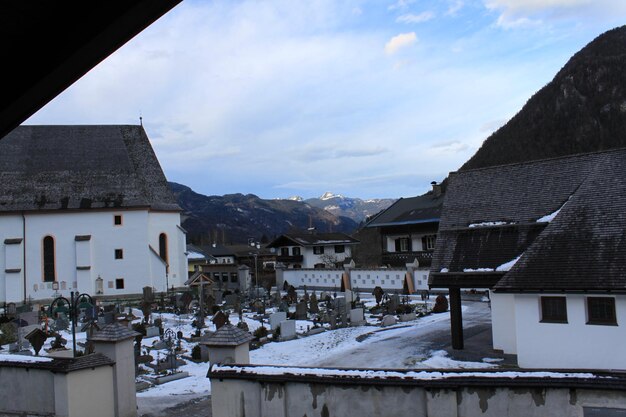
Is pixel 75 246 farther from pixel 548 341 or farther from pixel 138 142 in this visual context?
pixel 548 341

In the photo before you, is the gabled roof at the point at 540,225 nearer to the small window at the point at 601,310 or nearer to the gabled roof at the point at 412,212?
the small window at the point at 601,310

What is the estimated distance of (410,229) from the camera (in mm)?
41969

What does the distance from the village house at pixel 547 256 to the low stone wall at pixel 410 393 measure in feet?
14.4

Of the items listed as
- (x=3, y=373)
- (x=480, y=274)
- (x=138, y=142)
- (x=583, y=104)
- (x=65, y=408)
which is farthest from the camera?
(x=583, y=104)

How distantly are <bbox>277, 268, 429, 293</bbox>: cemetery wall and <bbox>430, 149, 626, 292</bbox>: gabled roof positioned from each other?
16.2m

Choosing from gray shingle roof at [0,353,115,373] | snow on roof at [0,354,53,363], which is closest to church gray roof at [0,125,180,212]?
snow on roof at [0,354,53,363]

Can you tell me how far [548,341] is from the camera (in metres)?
13.9

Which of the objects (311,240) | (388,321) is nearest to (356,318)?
(388,321)

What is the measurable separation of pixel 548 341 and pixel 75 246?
107ft

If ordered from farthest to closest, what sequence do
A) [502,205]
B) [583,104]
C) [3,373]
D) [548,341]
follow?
[583,104], [502,205], [548,341], [3,373]

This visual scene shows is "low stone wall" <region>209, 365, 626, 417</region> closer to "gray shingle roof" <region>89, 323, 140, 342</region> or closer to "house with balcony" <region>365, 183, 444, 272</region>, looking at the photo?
"gray shingle roof" <region>89, 323, 140, 342</region>

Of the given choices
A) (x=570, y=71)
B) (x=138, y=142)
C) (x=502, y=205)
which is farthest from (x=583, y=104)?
(x=502, y=205)

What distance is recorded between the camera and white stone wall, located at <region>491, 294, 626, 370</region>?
12961 millimetres

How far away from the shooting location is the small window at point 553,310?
13.8 m
